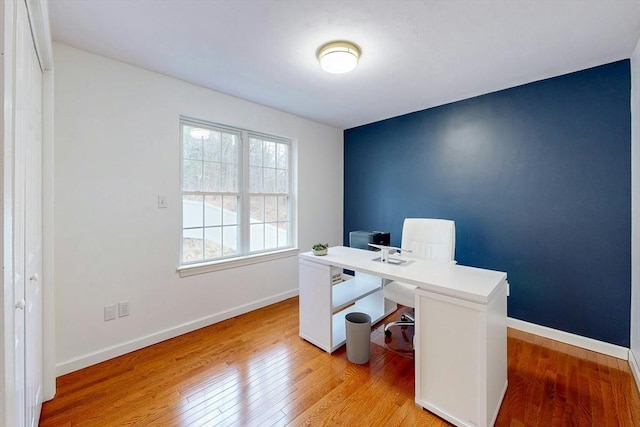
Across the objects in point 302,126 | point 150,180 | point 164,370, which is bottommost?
point 164,370

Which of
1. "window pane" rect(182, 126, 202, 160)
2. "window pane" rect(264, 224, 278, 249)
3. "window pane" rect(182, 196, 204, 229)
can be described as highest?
"window pane" rect(182, 126, 202, 160)

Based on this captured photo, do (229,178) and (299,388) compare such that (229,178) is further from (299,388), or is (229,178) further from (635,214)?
(635,214)

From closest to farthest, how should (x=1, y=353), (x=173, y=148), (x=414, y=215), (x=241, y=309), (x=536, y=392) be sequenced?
(x=1, y=353) < (x=536, y=392) < (x=173, y=148) < (x=241, y=309) < (x=414, y=215)

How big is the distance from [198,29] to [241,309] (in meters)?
2.63

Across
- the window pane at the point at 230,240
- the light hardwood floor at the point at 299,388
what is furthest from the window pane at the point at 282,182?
the light hardwood floor at the point at 299,388

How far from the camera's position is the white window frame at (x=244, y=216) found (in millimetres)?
2678

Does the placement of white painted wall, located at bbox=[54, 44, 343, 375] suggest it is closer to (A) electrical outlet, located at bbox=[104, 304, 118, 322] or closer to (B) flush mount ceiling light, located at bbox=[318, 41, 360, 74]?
(A) electrical outlet, located at bbox=[104, 304, 118, 322]

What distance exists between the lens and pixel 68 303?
202 cm

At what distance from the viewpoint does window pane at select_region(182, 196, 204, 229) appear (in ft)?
8.90

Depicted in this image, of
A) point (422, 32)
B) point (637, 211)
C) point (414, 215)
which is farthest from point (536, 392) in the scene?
point (422, 32)

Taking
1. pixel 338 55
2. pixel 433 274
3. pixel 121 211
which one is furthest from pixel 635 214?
pixel 121 211

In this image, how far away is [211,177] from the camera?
2900mm

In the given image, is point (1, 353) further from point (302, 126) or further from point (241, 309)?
point (302, 126)

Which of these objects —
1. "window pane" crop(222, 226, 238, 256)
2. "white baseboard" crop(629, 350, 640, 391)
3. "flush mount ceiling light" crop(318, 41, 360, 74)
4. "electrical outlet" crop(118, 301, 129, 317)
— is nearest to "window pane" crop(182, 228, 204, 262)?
"window pane" crop(222, 226, 238, 256)
